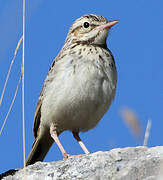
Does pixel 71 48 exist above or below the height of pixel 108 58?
above

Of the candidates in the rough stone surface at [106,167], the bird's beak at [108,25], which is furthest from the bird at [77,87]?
the rough stone surface at [106,167]

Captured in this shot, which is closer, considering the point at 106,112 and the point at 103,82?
the point at 103,82

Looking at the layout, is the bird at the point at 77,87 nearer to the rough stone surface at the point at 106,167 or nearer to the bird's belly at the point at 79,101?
the bird's belly at the point at 79,101

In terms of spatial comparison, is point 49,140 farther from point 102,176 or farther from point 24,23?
point 24,23

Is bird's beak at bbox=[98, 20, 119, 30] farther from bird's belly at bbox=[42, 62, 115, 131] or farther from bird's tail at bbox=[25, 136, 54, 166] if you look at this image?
bird's tail at bbox=[25, 136, 54, 166]

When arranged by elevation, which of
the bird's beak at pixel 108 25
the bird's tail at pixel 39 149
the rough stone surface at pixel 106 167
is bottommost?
the rough stone surface at pixel 106 167

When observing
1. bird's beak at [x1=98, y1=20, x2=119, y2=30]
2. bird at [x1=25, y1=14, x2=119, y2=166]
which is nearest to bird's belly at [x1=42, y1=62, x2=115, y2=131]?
bird at [x1=25, y1=14, x2=119, y2=166]

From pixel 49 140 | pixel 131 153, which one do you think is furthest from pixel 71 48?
pixel 131 153
